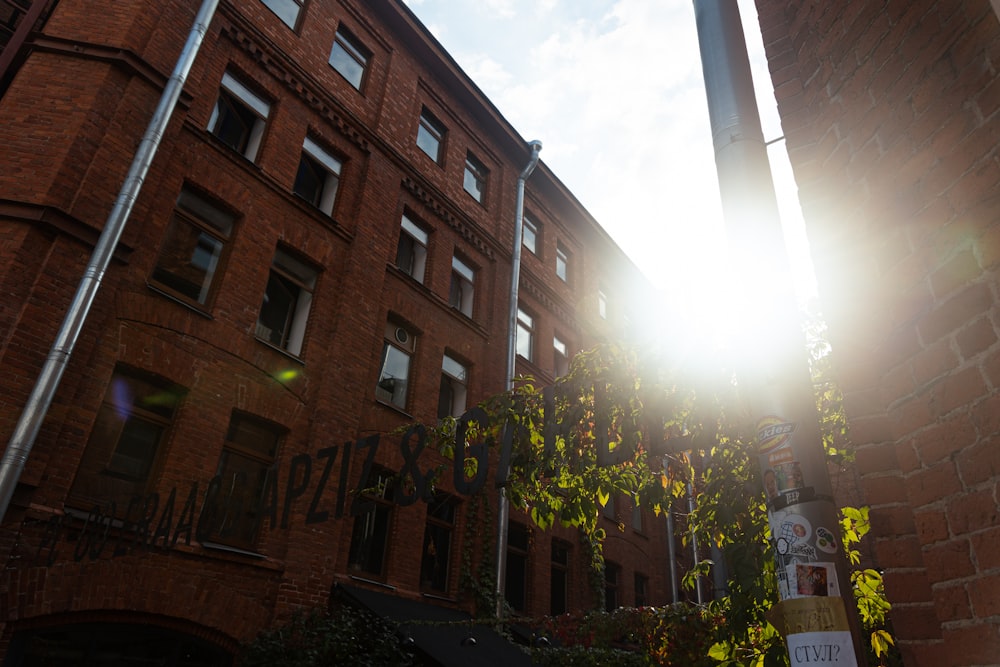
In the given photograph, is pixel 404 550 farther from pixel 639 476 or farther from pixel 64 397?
pixel 639 476

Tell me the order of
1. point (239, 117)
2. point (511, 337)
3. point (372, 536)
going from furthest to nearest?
point (511, 337) → point (239, 117) → point (372, 536)

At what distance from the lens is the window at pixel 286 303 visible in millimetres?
11109

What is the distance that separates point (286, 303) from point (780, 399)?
10.7 meters

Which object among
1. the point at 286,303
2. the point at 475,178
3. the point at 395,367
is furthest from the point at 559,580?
the point at 475,178

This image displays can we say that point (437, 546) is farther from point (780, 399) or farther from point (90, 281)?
point (780, 399)

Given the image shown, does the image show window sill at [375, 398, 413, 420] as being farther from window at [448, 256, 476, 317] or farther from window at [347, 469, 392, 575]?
window at [448, 256, 476, 317]

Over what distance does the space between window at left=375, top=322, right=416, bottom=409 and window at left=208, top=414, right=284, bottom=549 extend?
263 centimetres

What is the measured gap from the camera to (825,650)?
1.64 metres

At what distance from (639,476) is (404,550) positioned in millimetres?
7248

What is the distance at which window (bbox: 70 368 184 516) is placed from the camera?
827 centimetres

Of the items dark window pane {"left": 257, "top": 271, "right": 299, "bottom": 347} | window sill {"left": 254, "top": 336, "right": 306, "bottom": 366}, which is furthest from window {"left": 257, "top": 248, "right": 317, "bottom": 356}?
window sill {"left": 254, "top": 336, "right": 306, "bottom": 366}

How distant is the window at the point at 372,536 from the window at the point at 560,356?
816cm

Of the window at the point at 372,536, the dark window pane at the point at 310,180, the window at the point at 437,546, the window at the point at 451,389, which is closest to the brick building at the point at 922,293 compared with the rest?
the window at the point at 372,536

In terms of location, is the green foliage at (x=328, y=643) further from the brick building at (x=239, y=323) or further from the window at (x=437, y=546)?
the window at (x=437, y=546)
